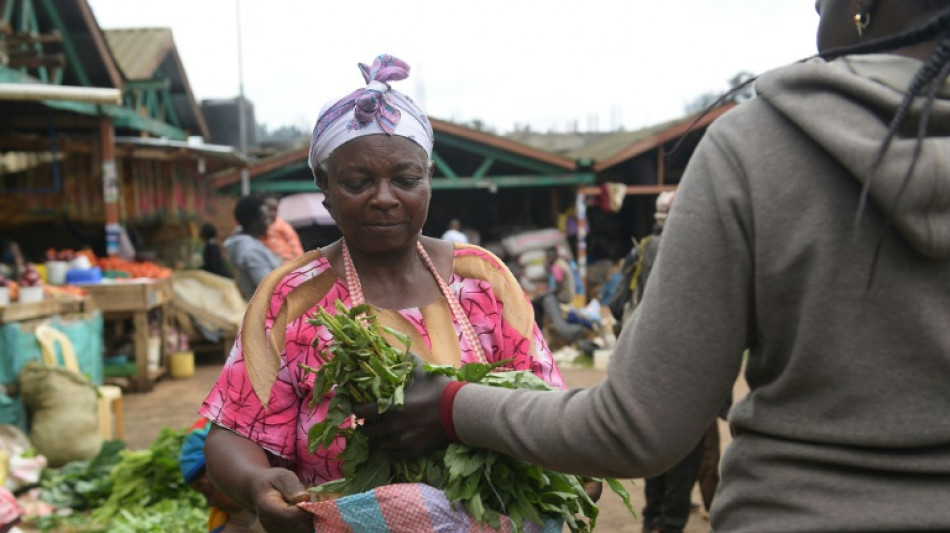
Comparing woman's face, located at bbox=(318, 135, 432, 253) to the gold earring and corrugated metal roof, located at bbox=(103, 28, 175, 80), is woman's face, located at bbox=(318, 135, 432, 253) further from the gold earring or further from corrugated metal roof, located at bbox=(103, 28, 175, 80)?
corrugated metal roof, located at bbox=(103, 28, 175, 80)

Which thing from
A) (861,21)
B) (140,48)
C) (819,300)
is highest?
(140,48)

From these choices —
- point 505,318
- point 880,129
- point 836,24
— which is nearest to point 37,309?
point 505,318

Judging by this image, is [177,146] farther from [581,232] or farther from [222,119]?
[222,119]

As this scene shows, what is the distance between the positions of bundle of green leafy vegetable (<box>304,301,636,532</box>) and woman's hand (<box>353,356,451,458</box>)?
0.06 feet

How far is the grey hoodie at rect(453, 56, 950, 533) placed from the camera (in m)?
1.11

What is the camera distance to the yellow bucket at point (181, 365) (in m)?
10.4

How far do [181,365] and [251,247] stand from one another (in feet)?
13.8

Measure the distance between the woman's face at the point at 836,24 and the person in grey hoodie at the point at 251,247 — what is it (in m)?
5.89

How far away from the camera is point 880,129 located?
1.10 metres

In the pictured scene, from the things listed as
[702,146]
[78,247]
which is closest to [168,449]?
[702,146]

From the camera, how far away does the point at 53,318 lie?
7.17 meters

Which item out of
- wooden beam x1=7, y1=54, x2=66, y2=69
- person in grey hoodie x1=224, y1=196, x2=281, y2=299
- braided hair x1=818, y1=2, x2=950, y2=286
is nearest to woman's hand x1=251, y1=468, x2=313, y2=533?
braided hair x1=818, y1=2, x2=950, y2=286

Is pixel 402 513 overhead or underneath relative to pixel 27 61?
underneath

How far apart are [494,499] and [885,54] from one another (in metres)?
1.06
